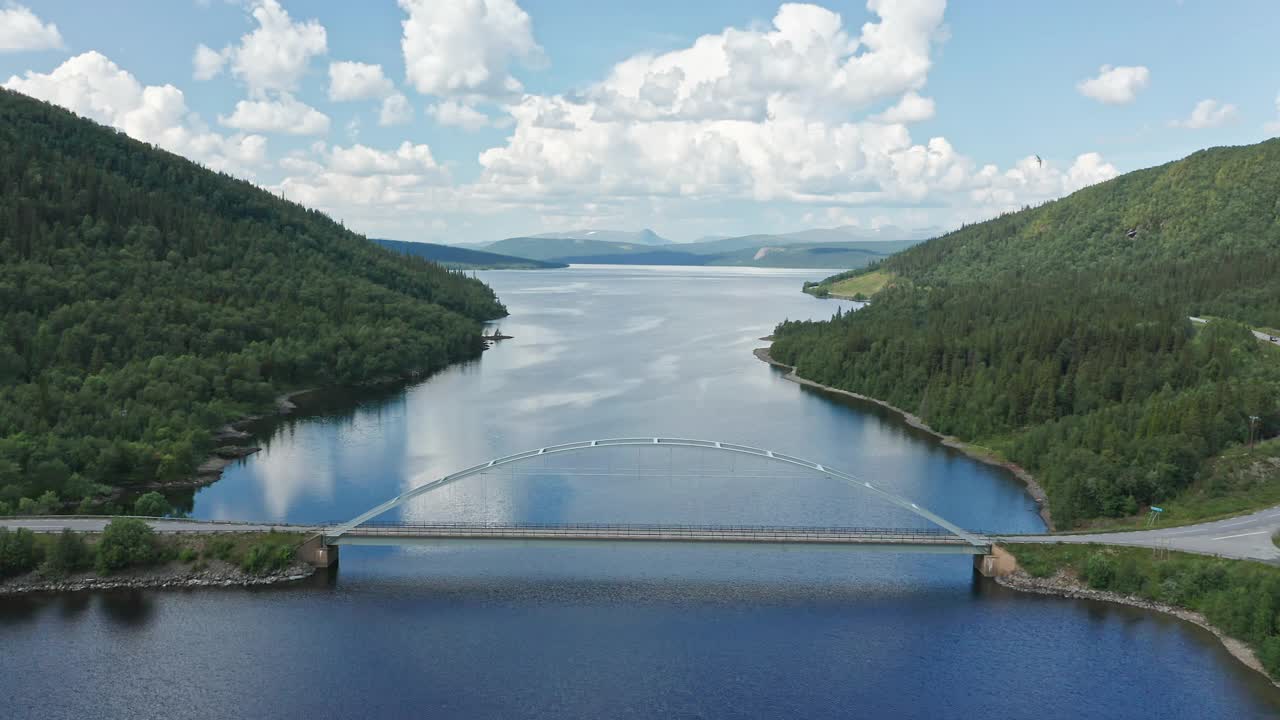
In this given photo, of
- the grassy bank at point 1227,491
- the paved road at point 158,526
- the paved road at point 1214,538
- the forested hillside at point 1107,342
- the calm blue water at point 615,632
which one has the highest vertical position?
the forested hillside at point 1107,342

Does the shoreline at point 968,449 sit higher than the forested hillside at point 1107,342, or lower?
lower

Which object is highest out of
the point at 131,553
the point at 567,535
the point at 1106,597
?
the point at 567,535

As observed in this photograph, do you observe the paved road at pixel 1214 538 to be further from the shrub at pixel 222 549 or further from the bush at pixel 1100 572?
the shrub at pixel 222 549

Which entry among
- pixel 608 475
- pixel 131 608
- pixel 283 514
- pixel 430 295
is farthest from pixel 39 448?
pixel 430 295

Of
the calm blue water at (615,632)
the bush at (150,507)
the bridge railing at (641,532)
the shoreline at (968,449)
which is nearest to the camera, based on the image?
the calm blue water at (615,632)

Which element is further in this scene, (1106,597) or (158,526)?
(158,526)

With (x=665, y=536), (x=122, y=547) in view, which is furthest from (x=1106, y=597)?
(x=122, y=547)

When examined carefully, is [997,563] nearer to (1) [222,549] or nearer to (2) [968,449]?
(2) [968,449]

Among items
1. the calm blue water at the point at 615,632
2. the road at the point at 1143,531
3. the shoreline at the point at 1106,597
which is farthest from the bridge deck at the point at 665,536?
the road at the point at 1143,531
